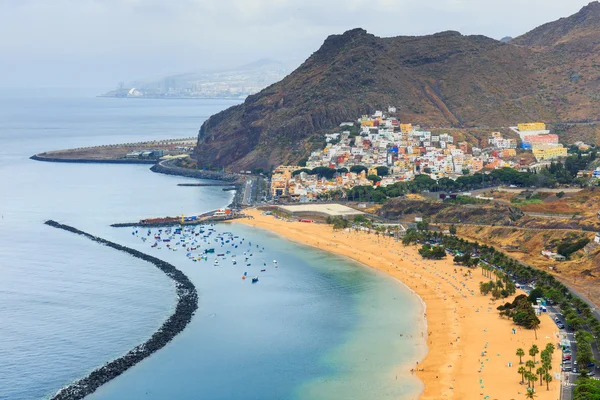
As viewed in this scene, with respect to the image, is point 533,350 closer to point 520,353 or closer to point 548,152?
point 520,353

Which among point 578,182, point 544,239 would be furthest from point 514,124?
point 544,239

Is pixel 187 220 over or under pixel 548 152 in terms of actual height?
under

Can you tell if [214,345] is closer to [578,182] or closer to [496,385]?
[496,385]

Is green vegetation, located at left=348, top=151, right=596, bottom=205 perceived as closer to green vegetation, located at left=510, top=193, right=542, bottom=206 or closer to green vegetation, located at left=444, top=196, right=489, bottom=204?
green vegetation, located at left=510, top=193, right=542, bottom=206

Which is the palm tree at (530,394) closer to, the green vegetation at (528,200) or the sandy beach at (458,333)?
the sandy beach at (458,333)

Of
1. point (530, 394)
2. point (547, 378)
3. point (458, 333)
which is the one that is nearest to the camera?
point (530, 394)

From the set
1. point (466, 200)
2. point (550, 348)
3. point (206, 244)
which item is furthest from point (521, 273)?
point (206, 244)
